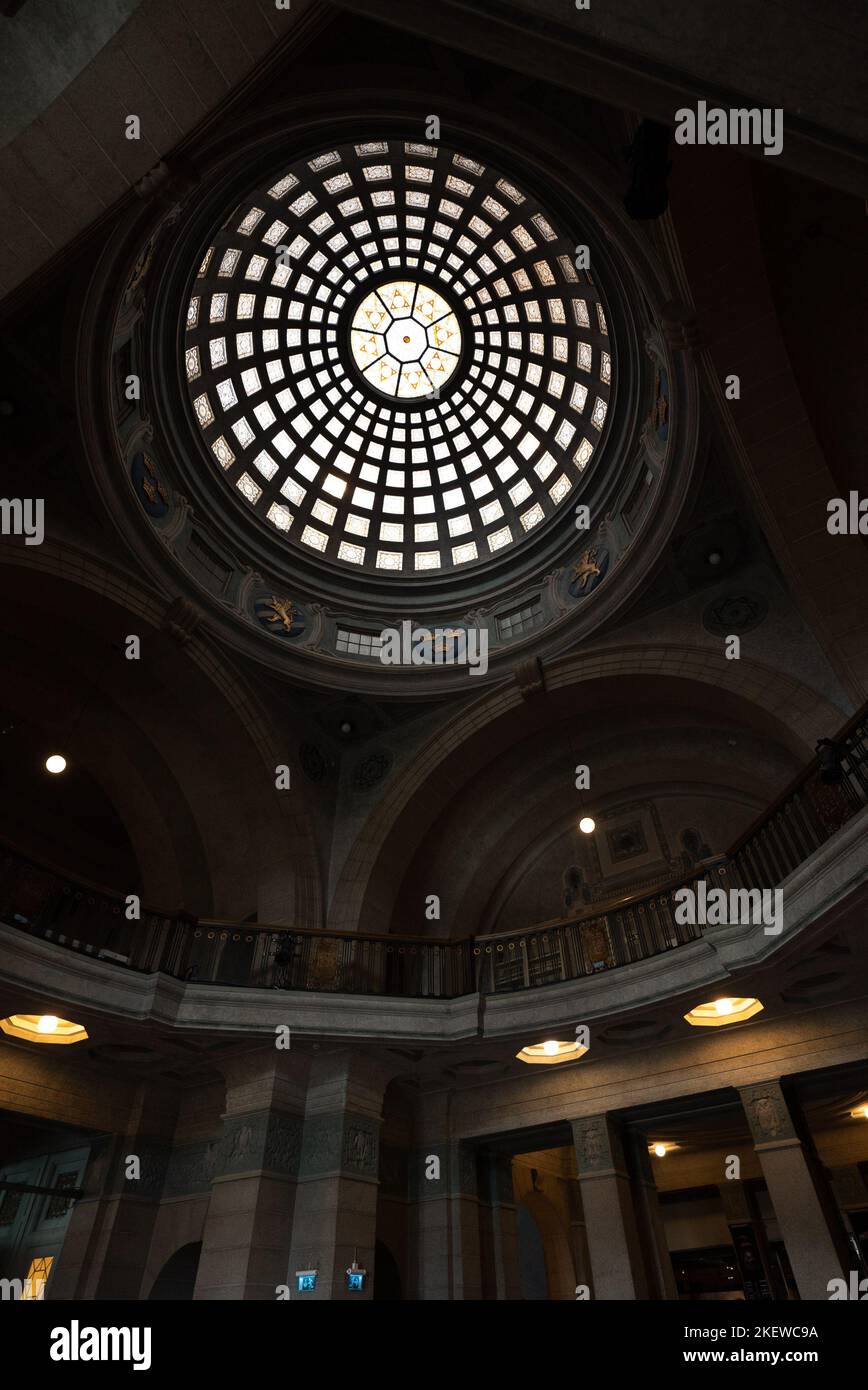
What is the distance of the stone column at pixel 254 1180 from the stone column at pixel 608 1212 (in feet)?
13.6

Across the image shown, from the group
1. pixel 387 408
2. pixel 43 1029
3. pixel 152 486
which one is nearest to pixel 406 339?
pixel 387 408

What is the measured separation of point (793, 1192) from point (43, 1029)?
10.3m

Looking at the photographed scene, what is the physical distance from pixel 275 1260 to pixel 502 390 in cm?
1703

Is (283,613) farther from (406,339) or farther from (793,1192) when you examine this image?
(793,1192)

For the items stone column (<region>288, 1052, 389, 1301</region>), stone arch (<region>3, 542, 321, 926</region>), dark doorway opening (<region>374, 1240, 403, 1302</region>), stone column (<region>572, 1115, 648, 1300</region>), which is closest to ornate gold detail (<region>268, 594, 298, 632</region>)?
stone arch (<region>3, 542, 321, 926</region>)

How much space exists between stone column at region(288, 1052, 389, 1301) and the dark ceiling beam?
11.5 m

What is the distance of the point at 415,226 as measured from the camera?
647 inches

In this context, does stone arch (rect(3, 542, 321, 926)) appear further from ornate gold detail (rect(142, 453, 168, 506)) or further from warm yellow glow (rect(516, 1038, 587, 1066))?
warm yellow glow (rect(516, 1038, 587, 1066))

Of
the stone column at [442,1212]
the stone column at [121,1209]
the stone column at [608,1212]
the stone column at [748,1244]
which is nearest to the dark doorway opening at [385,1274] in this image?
the stone column at [442,1212]

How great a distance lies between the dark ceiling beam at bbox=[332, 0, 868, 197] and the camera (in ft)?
13.1

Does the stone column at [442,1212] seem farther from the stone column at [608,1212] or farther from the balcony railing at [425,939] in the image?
the balcony railing at [425,939]

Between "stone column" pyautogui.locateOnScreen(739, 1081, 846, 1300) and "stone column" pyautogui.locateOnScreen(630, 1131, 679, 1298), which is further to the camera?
"stone column" pyautogui.locateOnScreen(630, 1131, 679, 1298)

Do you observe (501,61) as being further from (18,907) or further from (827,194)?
(18,907)
